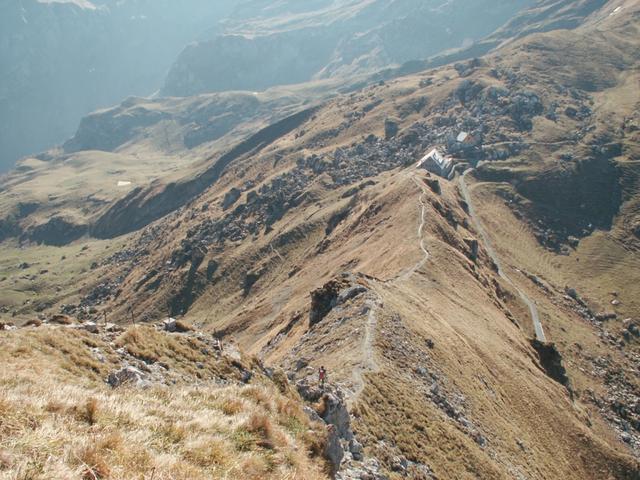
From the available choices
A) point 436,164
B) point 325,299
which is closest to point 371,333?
point 325,299

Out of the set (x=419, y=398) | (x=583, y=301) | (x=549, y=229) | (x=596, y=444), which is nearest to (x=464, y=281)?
(x=596, y=444)

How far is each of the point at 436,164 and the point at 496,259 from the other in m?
57.9

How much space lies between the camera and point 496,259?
12362cm

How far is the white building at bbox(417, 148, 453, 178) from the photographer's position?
170625mm

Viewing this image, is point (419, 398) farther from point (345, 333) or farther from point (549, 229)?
point (549, 229)

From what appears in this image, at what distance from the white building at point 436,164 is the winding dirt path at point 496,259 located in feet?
19.1

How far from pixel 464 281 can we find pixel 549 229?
3737 inches

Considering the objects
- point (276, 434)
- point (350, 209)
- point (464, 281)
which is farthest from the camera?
point (350, 209)

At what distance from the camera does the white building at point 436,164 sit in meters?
171

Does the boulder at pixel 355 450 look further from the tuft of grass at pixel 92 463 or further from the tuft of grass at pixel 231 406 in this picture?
the tuft of grass at pixel 92 463

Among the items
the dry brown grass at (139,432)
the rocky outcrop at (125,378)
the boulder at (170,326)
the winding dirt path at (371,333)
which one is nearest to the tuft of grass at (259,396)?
the dry brown grass at (139,432)

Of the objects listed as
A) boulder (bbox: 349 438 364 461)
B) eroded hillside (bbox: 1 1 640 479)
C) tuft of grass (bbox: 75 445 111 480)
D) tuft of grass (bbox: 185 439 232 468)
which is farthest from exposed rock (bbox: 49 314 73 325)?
tuft of grass (bbox: 75 445 111 480)

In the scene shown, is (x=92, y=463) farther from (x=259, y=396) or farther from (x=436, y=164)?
Answer: (x=436, y=164)

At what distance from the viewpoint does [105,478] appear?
8797 millimetres
